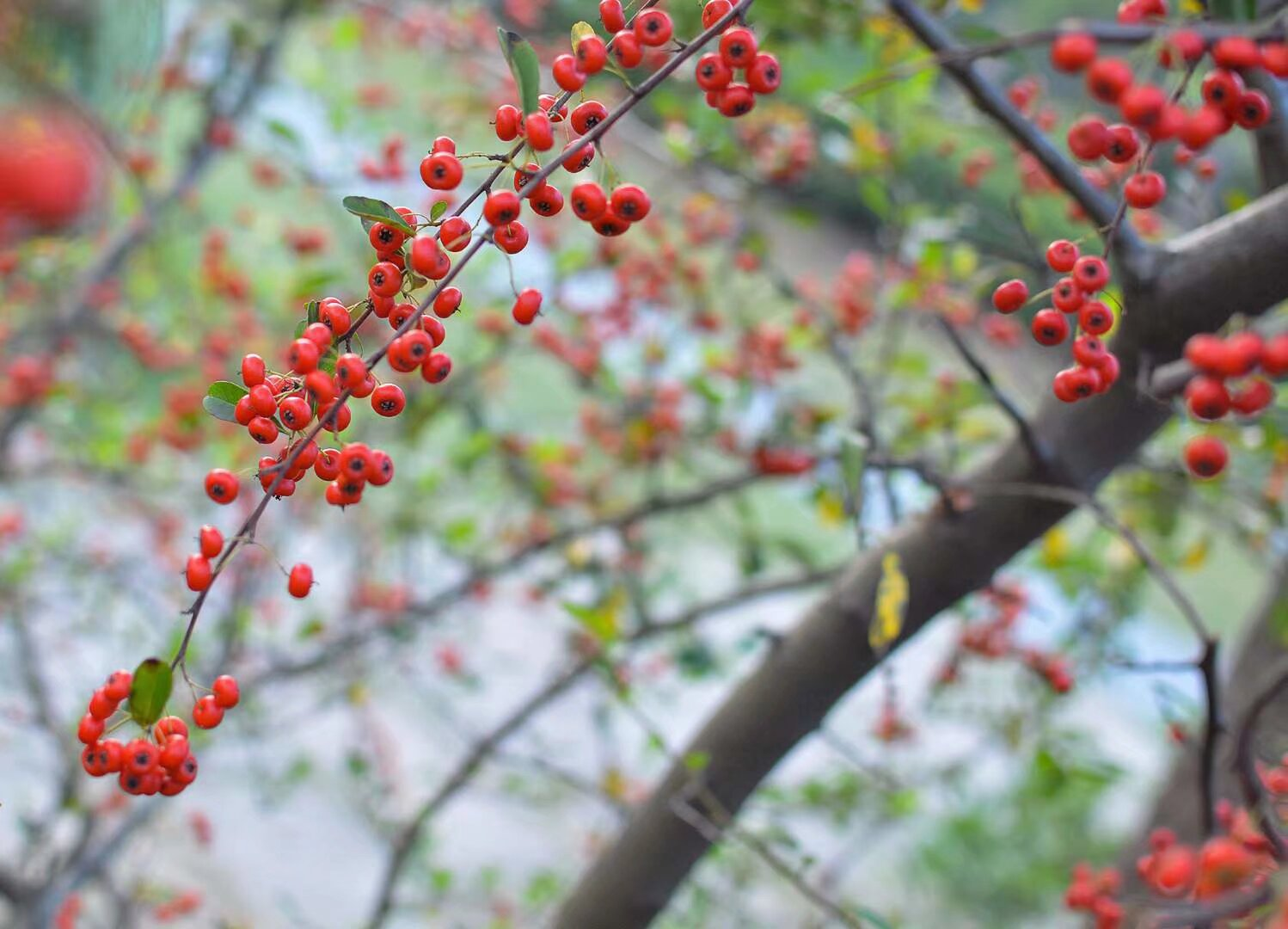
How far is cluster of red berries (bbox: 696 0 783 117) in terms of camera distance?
23.2 inches

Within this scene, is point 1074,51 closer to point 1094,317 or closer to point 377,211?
point 1094,317

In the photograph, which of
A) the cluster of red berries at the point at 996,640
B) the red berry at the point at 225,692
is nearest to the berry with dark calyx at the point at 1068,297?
the red berry at the point at 225,692

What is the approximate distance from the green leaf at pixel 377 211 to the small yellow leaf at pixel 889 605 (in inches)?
16.9

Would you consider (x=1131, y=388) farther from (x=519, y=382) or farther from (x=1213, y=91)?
(x=519, y=382)

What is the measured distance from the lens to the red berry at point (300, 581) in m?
0.65

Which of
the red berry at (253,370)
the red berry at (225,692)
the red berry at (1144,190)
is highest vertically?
the red berry at (253,370)

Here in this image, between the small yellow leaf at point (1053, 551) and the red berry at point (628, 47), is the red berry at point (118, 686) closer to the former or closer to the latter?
the red berry at point (628, 47)

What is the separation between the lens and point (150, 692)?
0.52 m

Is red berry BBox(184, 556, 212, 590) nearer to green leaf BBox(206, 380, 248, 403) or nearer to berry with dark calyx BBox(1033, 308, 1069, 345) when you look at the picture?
green leaf BBox(206, 380, 248, 403)

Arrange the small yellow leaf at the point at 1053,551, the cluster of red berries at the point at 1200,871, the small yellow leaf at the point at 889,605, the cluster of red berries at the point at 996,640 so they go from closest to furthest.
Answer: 1. the cluster of red berries at the point at 1200,871
2. the small yellow leaf at the point at 889,605
3. the cluster of red berries at the point at 996,640
4. the small yellow leaf at the point at 1053,551

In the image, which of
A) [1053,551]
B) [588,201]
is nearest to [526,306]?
[588,201]

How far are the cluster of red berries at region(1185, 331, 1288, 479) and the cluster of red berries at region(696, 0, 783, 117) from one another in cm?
27

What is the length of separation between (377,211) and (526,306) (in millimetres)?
111

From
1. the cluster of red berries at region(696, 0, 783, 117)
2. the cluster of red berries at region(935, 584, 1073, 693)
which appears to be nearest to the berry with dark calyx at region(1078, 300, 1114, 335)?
the cluster of red berries at region(696, 0, 783, 117)
